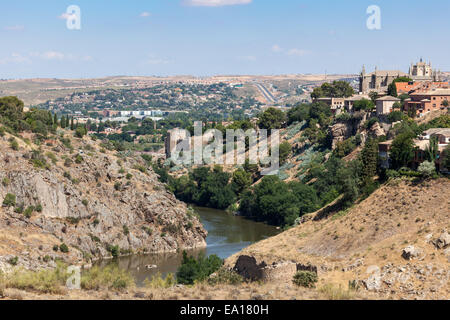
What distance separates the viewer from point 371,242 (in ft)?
111

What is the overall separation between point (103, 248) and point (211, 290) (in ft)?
110

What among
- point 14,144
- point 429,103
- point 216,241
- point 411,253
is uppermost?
point 429,103

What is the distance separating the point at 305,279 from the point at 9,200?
31.2 metres

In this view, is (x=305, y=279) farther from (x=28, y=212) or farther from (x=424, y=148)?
(x=28, y=212)

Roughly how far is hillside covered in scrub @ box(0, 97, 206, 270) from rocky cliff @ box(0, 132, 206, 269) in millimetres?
77

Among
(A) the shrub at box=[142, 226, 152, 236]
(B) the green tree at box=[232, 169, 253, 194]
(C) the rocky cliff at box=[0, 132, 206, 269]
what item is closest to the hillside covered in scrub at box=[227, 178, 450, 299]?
(C) the rocky cliff at box=[0, 132, 206, 269]

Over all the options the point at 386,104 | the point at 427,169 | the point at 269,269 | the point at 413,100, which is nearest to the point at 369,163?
the point at 427,169

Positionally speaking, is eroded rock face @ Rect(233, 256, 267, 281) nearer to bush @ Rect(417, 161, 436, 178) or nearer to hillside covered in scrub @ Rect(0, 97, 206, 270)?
bush @ Rect(417, 161, 436, 178)

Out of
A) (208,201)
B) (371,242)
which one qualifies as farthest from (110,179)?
(371,242)

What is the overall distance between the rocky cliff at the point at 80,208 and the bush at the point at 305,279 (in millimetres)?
22211

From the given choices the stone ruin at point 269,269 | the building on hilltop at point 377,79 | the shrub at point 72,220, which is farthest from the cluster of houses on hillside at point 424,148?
the building on hilltop at point 377,79

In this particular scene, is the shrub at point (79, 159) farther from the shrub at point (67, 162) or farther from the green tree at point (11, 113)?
the green tree at point (11, 113)

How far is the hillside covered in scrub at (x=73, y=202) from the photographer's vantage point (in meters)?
50.3

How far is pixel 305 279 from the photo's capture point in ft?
89.5
